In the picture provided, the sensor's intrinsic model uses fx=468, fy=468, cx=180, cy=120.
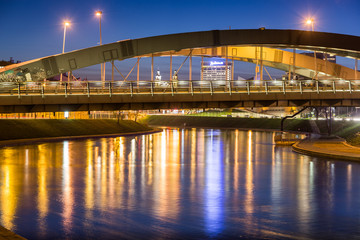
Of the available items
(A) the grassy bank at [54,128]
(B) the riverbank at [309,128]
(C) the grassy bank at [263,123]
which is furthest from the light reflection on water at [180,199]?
(A) the grassy bank at [54,128]

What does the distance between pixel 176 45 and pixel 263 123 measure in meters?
57.7

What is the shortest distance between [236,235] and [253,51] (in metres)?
39.3

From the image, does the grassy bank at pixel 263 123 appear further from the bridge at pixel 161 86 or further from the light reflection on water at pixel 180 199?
the light reflection on water at pixel 180 199

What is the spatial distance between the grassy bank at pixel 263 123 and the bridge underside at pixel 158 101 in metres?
5.97

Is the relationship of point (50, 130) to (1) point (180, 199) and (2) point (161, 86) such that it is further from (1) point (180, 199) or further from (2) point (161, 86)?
(1) point (180, 199)

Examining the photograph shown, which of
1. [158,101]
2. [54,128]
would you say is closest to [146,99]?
[158,101]

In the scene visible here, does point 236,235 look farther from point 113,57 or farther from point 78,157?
point 113,57

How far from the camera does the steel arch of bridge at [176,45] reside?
38188mm

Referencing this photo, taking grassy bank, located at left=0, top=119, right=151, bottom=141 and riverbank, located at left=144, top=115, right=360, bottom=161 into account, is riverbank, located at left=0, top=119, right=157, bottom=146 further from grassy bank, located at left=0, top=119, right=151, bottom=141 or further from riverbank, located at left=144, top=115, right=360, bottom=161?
riverbank, located at left=144, top=115, right=360, bottom=161

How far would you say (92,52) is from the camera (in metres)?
38.5

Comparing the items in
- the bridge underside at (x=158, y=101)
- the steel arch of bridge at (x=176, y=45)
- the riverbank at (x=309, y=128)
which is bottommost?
the riverbank at (x=309, y=128)

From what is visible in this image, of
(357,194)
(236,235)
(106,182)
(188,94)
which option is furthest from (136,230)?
(188,94)

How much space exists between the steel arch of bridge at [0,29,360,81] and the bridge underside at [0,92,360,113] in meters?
4.68

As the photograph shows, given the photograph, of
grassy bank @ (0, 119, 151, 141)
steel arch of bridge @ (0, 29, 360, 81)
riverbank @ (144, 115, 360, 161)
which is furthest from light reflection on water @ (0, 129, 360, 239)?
grassy bank @ (0, 119, 151, 141)
